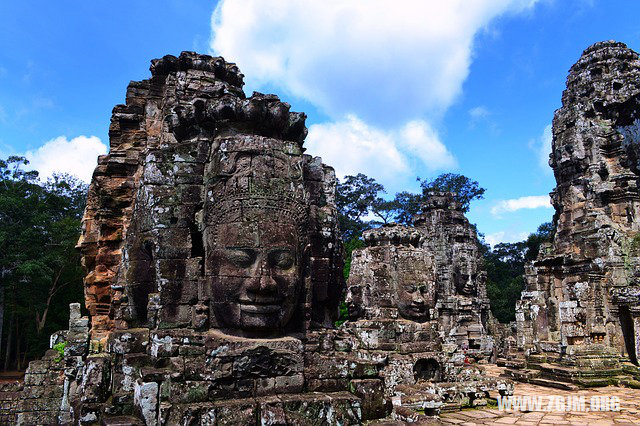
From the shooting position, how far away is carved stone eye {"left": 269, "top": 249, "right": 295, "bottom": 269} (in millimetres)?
4031

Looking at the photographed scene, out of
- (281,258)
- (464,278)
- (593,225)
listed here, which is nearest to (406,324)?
(281,258)

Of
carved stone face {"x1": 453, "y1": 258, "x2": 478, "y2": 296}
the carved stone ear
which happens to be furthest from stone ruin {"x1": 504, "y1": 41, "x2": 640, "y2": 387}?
the carved stone ear

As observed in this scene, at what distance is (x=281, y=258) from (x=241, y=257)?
1.12 feet

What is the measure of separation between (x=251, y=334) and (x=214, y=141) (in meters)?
1.86

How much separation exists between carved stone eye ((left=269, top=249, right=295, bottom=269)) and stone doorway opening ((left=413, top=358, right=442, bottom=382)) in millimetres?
5876

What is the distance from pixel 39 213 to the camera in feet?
79.1

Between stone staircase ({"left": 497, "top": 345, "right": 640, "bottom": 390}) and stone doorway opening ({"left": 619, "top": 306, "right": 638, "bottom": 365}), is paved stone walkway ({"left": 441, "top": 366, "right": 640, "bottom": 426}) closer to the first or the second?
stone staircase ({"left": 497, "top": 345, "right": 640, "bottom": 390})

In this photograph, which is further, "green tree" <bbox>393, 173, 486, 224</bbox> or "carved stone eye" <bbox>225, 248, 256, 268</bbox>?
"green tree" <bbox>393, 173, 486, 224</bbox>

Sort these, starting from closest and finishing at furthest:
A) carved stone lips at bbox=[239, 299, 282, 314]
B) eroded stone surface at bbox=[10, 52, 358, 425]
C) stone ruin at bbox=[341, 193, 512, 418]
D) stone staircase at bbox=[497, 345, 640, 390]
Answer: eroded stone surface at bbox=[10, 52, 358, 425] < carved stone lips at bbox=[239, 299, 282, 314] < stone ruin at bbox=[341, 193, 512, 418] < stone staircase at bbox=[497, 345, 640, 390]

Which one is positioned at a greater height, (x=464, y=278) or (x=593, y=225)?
(x=593, y=225)

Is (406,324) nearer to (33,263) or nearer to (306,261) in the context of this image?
(306,261)

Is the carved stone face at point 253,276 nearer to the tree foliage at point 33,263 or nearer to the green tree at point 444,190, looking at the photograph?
the tree foliage at point 33,263

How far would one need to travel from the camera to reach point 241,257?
3975 millimetres

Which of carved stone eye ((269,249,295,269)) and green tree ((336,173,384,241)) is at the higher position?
green tree ((336,173,384,241))
